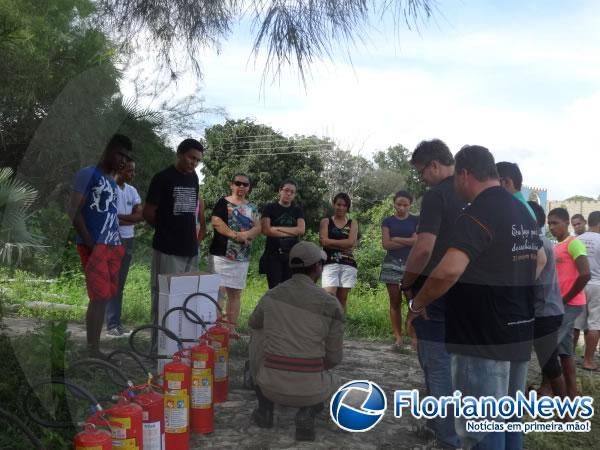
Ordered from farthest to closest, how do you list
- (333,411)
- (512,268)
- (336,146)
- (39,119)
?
(333,411) → (39,119) → (512,268) → (336,146)

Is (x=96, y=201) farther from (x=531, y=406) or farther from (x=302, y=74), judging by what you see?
(x=531, y=406)

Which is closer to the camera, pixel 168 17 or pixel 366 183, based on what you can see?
pixel 366 183

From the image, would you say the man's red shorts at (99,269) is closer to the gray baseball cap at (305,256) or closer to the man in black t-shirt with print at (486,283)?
the gray baseball cap at (305,256)

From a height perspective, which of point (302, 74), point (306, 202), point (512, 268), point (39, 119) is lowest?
point (512, 268)

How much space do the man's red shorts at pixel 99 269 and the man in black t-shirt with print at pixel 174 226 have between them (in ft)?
0.79

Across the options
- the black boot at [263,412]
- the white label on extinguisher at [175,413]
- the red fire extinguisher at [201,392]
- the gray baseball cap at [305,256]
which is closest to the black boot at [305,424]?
the black boot at [263,412]

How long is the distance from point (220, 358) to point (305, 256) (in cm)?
Result: 71

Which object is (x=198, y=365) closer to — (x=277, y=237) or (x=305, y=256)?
(x=305, y=256)

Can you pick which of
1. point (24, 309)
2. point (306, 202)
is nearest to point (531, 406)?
point (306, 202)

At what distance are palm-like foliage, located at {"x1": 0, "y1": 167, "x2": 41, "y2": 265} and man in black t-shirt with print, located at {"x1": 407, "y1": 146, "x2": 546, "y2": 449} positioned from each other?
1390 millimetres

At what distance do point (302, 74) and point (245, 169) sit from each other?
14.1 inches

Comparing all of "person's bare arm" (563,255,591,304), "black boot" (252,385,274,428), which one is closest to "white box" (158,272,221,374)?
"black boot" (252,385,274,428)

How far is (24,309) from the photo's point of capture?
361 cm

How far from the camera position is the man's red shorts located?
8.80 ft
